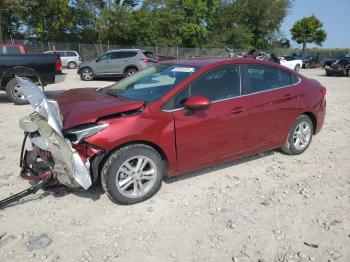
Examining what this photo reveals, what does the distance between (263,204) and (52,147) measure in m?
2.45

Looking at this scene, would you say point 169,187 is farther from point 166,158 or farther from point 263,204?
point 263,204

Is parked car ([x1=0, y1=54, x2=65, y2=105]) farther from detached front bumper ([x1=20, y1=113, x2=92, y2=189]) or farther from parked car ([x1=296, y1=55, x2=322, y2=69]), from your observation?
parked car ([x1=296, y1=55, x2=322, y2=69])

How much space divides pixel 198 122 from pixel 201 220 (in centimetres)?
115

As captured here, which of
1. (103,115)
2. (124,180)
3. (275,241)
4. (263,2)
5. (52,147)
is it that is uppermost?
(263,2)

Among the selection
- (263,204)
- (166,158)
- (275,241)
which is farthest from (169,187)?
(275,241)

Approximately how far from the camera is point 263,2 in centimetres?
5162

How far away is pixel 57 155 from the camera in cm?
375

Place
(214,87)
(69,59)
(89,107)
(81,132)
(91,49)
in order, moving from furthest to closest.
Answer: (91,49) → (69,59) → (214,87) → (89,107) → (81,132)

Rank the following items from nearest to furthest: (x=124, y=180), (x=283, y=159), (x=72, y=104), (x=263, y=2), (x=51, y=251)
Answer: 1. (x=51, y=251)
2. (x=124, y=180)
3. (x=72, y=104)
4. (x=283, y=159)
5. (x=263, y=2)

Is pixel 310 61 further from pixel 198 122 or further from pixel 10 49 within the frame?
pixel 198 122

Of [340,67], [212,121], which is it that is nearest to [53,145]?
[212,121]

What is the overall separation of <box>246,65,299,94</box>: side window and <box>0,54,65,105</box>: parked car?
6711mm

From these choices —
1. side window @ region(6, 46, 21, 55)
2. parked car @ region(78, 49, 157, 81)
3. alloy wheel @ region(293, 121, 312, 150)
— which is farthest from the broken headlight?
parked car @ region(78, 49, 157, 81)

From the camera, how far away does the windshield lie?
4.41 m
